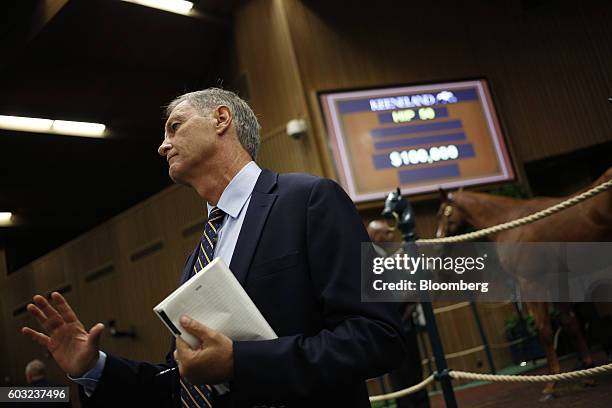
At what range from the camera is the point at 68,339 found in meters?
1.26

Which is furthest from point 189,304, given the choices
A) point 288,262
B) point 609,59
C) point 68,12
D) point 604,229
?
point 68,12

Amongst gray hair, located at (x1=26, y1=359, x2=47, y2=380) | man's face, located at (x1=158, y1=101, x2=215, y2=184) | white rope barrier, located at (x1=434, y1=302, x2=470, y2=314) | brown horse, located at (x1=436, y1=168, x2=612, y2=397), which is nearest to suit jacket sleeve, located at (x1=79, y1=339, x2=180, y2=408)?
man's face, located at (x1=158, y1=101, x2=215, y2=184)

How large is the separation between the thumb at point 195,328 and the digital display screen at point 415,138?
504 centimetres

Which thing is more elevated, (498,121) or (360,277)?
(498,121)

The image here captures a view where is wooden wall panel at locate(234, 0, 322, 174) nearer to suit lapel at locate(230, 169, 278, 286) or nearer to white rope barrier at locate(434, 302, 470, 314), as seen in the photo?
white rope barrier at locate(434, 302, 470, 314)

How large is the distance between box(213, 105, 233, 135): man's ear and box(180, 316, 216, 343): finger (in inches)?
23.1

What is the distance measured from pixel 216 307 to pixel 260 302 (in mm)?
125

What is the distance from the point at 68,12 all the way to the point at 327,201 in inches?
231

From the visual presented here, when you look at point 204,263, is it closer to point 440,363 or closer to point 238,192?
point 238,192

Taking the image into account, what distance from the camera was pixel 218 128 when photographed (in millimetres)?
1371

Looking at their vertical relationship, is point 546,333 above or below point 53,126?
below

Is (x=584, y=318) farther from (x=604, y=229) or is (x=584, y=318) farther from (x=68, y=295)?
(x=68, y=295)

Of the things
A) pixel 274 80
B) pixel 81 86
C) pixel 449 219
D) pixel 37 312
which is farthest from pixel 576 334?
pixel 81 86

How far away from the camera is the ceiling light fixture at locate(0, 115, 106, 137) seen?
23.8 ft
